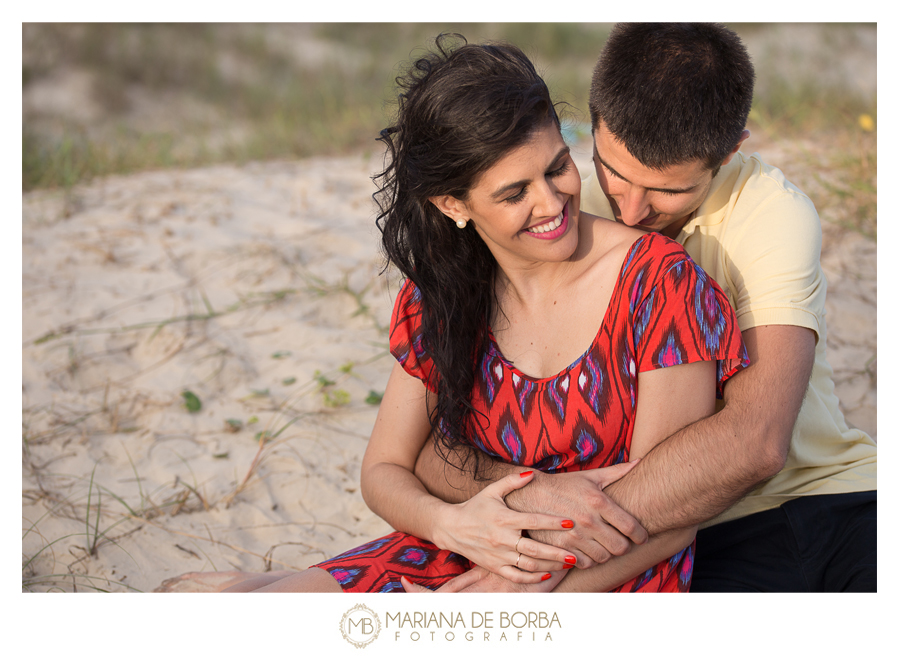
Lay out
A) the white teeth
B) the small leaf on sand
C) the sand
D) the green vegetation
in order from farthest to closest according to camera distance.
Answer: the green vegetation → the small leaf on sand → the sand → the white teeth

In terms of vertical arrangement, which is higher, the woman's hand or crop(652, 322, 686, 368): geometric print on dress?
crop(652, 322, 686, 368): geometric print on dress

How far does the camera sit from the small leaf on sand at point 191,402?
3.13m

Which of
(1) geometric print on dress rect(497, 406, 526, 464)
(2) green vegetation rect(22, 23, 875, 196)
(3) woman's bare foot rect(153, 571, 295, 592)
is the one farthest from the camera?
(2) green vegetation rect(22, 23, 875, 196)

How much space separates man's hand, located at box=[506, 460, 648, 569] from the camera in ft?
5.41

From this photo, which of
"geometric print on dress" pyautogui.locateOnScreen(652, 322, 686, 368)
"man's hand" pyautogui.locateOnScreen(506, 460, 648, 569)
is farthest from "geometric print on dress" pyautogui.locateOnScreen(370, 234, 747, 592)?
"man's hand" pyautogui.locateOnScreen(506, 460, 648, 569)

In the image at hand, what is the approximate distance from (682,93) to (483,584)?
131cm

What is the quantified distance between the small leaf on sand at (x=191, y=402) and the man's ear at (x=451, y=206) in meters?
1.79

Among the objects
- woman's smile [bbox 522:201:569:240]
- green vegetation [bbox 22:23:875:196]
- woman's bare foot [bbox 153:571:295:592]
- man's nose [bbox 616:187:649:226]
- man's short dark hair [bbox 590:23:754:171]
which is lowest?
woman's bare foot [bbox 153:571:295:592]

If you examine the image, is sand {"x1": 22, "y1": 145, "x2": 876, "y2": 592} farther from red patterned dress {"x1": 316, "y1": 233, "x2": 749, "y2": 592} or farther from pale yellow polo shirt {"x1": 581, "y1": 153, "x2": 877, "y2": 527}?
pale yellow polo shirt {"x1": 581, "y1": 153, "x2": 877, "y2": 527}

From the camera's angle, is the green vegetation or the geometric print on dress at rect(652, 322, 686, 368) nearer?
the geometric print on dress at rect(652, 322, 686, 368)
